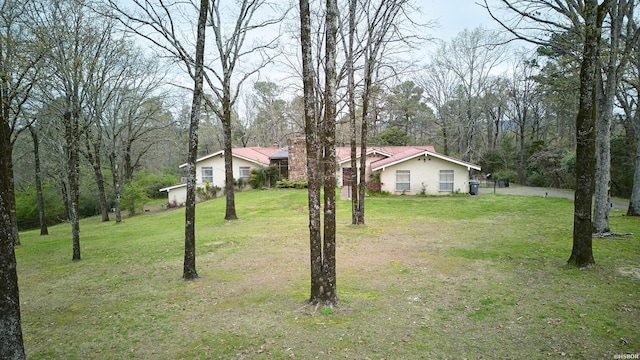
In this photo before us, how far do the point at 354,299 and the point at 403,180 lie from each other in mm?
20469

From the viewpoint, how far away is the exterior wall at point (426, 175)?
2514cm

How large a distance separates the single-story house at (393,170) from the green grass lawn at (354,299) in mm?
12637

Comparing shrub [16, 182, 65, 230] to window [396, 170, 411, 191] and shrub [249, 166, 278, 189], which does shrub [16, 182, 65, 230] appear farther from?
window [396, 170, 411, 191]

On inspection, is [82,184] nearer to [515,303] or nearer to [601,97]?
[515,303]

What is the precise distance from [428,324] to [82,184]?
96.5 ft

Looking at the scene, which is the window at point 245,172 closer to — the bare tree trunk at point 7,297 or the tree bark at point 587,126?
the tree bark at point 587,126

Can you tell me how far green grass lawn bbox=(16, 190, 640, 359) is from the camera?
4.73m

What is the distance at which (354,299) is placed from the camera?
6371 millimetres

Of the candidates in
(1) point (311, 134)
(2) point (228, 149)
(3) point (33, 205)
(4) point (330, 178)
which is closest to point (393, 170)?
(2) point (228, 149)

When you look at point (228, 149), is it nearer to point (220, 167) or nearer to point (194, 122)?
point (194, 122)

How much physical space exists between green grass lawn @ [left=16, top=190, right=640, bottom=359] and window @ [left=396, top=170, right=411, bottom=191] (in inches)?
513

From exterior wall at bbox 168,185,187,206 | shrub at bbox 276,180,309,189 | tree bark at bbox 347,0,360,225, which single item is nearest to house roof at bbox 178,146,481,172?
exterior wall at bbox 168,185,187,206

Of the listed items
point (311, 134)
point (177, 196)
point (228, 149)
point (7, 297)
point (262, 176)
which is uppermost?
point (228, 149)

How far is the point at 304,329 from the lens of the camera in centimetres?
526
